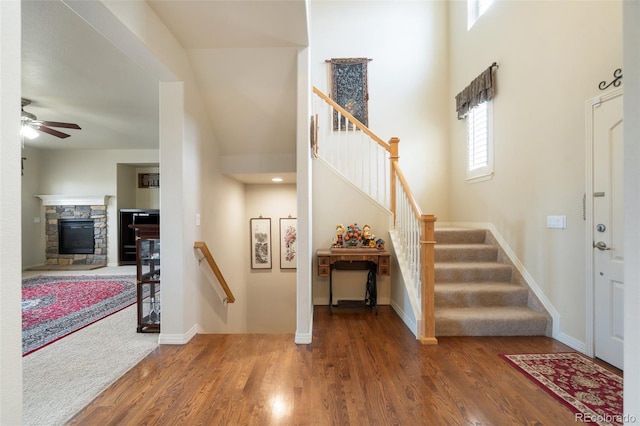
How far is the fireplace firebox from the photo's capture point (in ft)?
23.0

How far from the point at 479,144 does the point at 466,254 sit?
5.72 ft

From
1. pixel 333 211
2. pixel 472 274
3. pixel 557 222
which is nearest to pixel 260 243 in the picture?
pixel 333 211

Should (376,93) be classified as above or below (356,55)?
below

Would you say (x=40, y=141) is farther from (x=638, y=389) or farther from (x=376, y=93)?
(x=638, y=389)

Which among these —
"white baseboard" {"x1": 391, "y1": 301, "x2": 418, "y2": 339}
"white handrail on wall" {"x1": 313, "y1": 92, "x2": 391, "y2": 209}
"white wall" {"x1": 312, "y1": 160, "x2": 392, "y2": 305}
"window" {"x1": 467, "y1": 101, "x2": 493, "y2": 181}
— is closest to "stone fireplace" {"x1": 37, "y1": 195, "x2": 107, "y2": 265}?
"white handrail on wall" {"x1": 313, "y1": 92, "x2": 391, "y2": 209}

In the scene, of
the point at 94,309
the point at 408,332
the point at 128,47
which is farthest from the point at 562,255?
the point at 94,309

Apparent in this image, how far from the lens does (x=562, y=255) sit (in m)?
2.70

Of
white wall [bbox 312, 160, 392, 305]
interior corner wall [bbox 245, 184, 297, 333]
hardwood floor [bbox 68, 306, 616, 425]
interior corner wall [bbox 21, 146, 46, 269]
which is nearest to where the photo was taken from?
hardwood floor [bbox 68, 306, 616, 425]

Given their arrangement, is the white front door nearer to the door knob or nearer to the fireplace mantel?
the door knob

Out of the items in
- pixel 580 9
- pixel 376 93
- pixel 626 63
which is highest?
pixel 376 93

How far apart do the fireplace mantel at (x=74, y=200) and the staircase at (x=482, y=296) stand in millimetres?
7913

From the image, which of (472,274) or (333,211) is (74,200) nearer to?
(333,211)

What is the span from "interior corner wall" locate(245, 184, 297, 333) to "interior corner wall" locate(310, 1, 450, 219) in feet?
7.30

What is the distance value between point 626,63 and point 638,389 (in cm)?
123
